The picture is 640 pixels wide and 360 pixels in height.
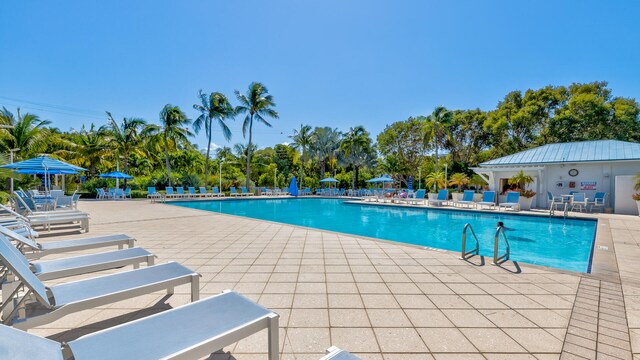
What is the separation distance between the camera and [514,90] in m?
22.7

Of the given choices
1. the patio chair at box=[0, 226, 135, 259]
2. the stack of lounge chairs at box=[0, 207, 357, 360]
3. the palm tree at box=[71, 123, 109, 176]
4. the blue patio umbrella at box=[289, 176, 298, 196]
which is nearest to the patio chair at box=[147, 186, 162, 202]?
the palm tree at box=[71, 123, 109, 176]

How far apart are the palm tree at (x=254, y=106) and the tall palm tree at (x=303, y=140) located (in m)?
4.42

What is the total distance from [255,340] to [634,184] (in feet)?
53.9

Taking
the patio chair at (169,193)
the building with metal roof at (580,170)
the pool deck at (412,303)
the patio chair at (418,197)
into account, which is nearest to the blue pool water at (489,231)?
the pool deck at (412,303)

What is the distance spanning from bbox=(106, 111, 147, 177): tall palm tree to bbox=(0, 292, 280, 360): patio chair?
24574 millimetres

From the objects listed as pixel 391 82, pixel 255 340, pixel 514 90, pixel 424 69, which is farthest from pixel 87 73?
pixel 514 90

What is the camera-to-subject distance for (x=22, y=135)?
48.7 ft

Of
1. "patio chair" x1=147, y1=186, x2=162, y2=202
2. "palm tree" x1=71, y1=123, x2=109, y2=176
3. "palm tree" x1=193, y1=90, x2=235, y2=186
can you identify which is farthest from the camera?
"palm tree" x1=193, y1=90, x2=235, y2=186

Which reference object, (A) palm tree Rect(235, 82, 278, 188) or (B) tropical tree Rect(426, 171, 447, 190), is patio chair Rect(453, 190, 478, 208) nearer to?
(B) tropical tree Rect(426, 171, 447, 190)

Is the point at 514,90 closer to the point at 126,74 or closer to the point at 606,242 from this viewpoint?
the point at 606,242

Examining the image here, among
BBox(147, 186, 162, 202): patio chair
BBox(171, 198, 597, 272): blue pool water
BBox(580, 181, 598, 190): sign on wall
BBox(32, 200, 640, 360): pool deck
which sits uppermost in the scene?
BBox(580, 181, 598, 190): sign on wall

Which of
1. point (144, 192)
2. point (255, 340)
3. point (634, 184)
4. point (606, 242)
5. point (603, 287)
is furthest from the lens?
point (144, 192)

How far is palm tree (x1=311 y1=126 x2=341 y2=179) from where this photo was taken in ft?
94.0

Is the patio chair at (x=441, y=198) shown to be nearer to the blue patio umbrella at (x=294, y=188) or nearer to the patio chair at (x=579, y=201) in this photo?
the patio chair at (x=579, y=201)
